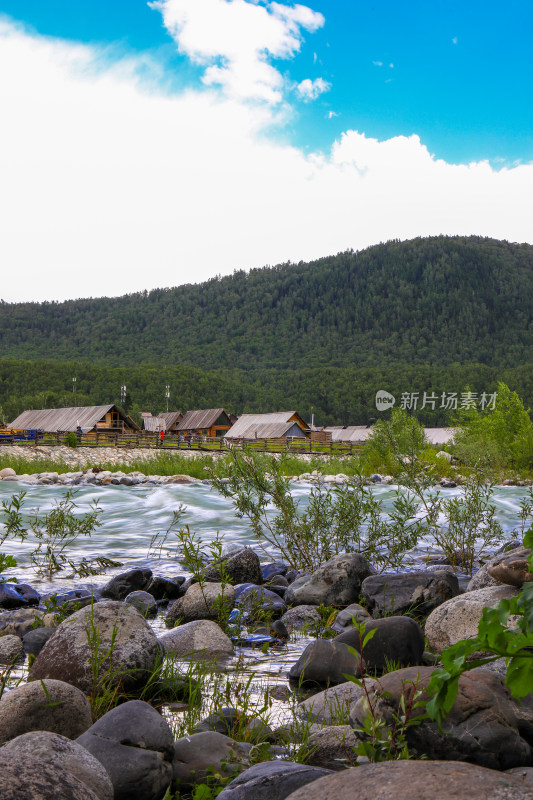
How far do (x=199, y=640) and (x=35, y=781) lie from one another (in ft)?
12.0

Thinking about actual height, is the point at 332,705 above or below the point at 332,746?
below

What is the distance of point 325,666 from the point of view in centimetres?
511

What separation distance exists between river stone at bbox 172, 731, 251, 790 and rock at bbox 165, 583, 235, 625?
3.21 metres

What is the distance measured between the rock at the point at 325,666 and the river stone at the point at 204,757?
1.56 m

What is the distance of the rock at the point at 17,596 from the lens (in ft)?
25.3

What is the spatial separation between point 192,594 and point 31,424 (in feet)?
192

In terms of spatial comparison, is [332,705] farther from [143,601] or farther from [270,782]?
[143,601]

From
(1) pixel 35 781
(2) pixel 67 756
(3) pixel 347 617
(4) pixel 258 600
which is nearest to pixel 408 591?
(3) pixel 347 617

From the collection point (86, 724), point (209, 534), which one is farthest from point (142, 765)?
point (209, 534)

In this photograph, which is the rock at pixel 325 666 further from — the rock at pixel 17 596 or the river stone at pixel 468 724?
the rock at pixel 17 596

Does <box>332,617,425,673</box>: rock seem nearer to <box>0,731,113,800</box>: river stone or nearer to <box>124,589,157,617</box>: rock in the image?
<box>0,731,113,800</box>: river stone

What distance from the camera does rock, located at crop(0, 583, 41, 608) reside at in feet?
25.3

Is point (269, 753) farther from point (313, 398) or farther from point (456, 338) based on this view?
point (456, 338)

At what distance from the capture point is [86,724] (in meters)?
3.78
